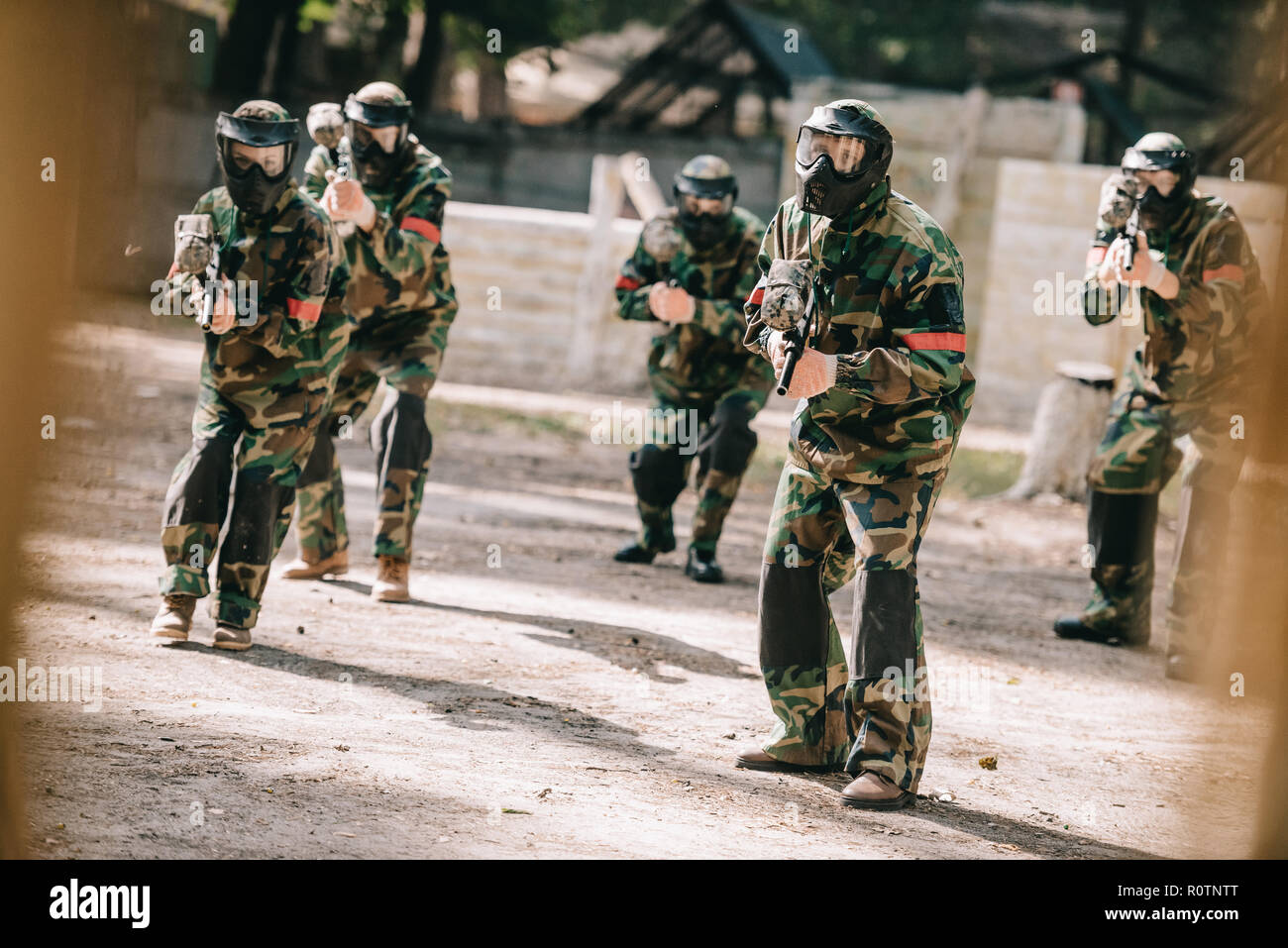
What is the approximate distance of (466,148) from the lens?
2194 cm

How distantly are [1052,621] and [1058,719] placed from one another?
2.14 m

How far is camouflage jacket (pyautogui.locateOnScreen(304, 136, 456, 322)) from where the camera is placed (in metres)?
7.02

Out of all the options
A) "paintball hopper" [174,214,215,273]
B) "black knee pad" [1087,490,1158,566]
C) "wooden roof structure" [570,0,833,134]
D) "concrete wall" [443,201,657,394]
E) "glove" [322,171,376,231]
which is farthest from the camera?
"wooden roof structure" [570,0,833,134]

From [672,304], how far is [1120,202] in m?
2.18

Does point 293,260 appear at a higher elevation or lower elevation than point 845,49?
lower

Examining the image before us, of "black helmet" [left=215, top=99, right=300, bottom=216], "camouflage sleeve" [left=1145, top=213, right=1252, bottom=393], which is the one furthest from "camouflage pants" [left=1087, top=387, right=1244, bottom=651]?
"black helmet" [left=215, top=99, right=300, bottom=216]

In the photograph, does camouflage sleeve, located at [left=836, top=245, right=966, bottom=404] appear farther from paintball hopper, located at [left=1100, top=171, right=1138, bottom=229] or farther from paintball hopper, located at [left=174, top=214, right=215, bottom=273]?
paintball hopper, located at [left=1100, top=171, right=1138, bottom=229]

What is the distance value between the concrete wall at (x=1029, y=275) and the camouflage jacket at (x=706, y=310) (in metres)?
8.20

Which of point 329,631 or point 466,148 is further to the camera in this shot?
point 466,148

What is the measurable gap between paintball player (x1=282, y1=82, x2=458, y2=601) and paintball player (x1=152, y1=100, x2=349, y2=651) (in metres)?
0.89

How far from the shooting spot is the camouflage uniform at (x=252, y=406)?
602 centimetres

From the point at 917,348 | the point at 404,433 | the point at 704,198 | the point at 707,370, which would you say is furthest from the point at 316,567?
the point at 917,348

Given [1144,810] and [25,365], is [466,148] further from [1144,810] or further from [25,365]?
[25,365]
